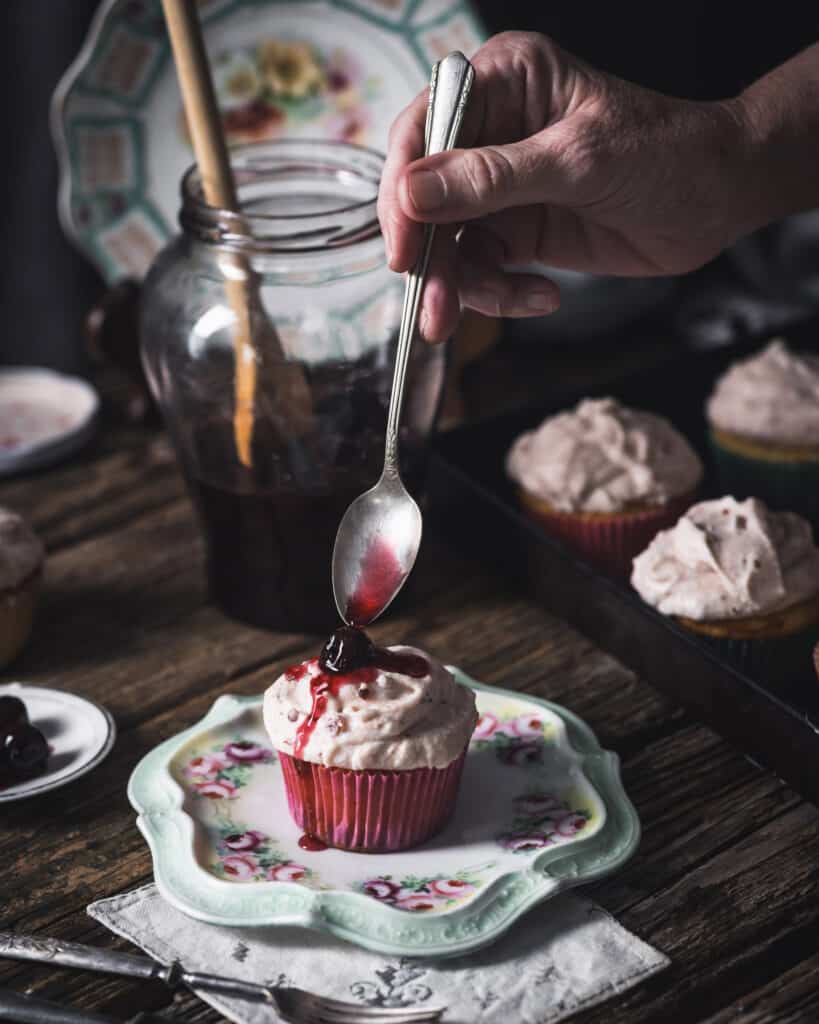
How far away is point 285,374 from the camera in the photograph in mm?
1583

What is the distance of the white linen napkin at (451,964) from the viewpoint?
1103 mm

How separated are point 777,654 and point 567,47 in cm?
128

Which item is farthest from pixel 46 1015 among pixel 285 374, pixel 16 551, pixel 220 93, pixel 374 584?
pixel 220 93

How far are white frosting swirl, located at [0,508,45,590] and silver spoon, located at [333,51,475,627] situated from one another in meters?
0.40

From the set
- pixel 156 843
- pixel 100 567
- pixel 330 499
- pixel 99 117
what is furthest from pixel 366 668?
pixel 99 117

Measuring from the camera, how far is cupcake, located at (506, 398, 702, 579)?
173 centimetres

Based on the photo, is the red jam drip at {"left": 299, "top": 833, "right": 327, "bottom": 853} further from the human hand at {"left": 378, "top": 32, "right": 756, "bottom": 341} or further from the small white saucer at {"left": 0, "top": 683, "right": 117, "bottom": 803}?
the human hand at {"left": 378, "top": 32, "right": 756, "bottom": 341}

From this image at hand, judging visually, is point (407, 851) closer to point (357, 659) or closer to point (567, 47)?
point (357, 659)

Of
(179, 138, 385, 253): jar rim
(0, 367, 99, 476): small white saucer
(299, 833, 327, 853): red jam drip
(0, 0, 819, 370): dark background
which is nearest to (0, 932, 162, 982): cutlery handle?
(299, 833, 327, 853): red jam drip

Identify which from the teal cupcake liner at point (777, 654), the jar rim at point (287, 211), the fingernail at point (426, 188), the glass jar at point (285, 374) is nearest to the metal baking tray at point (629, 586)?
the teal cupcake liner at point (777, 654)

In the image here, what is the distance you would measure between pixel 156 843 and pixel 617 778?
428mm

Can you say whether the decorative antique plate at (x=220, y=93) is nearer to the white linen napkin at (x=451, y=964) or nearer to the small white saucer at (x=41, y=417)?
the small white saucer at (x=41, y=417)

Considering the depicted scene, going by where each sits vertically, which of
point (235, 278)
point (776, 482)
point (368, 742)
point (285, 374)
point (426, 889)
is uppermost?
point (235, 278)

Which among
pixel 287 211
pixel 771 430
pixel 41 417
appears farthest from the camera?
pixel 41 417
